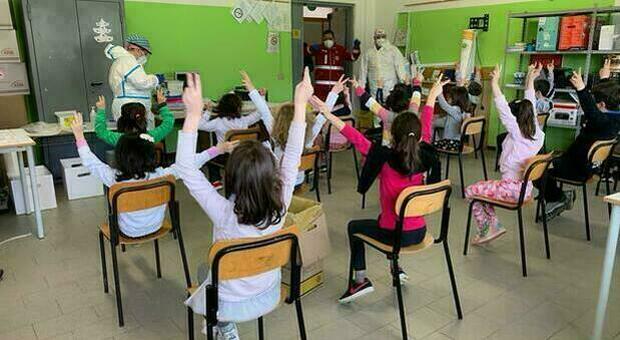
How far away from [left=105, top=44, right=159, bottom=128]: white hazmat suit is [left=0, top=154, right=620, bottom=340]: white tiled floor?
4.84 feet

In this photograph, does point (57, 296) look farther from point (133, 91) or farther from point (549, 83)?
point (549, 83)

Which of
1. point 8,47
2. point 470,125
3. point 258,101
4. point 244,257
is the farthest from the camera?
point 8,47

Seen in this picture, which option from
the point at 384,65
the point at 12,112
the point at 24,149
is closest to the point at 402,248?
the point at 24,149

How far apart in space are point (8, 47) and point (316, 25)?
18.7 feet

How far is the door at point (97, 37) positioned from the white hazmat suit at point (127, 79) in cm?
73

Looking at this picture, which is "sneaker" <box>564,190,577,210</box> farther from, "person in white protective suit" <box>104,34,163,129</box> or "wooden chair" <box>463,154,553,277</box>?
"person in white protective suit" <box>104,34,163,129</box>

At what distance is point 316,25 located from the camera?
9414 mm

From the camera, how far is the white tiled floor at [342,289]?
2518 mm

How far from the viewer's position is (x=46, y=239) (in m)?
3.77

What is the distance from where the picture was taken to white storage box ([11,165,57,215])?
14.1 ft

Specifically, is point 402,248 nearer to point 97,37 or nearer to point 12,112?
point 97,37

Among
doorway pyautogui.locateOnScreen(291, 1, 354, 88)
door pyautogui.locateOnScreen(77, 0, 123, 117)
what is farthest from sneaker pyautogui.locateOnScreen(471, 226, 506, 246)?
doorway pyautogui.locateOnScreen(291, 1, 354, 88)

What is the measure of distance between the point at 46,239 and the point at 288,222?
2.32m

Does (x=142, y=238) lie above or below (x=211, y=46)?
below
